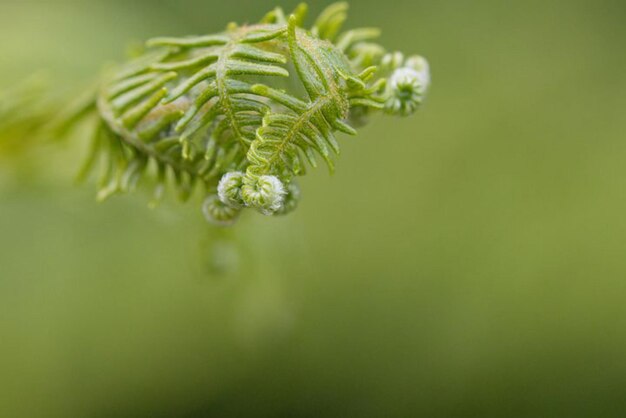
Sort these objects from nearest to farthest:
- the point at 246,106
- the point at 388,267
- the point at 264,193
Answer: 1. the point at 264,193
2. the point at 246,106
3. the point at 388,267

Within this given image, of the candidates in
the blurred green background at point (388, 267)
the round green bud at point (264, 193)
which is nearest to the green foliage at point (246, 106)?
the round green bud at point (264, 193)

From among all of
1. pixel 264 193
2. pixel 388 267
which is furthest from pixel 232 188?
pixel 388 267

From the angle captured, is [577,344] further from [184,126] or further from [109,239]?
[184,126]

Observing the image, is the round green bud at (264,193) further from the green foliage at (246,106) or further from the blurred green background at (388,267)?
the blurred green background at (388,267)

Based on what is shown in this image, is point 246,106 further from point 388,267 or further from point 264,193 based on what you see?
point 388,267

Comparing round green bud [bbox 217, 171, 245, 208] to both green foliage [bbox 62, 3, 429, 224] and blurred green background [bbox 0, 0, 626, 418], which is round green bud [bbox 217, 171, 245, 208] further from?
blurred green background [bbox 0, 0, 626, 418]

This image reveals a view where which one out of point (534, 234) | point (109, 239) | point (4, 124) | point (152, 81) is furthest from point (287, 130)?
point (534, 234)

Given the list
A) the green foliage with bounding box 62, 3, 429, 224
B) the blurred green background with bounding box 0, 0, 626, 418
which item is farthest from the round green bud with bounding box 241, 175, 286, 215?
the blurred green background with bounding box 0, 0, 626, 418
